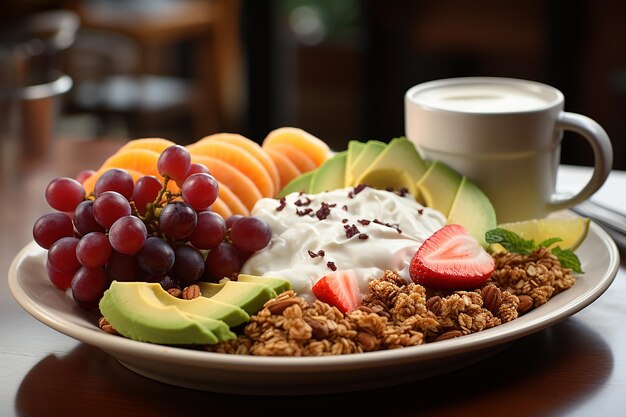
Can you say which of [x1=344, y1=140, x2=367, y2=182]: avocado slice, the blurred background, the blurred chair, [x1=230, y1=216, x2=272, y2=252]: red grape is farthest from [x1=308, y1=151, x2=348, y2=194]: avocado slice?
the blurred chair

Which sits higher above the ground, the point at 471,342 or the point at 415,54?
the point at 471,342

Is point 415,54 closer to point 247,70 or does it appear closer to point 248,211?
point 247,70

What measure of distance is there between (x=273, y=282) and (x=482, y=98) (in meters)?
0.59

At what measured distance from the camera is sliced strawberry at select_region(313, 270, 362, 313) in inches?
40.6

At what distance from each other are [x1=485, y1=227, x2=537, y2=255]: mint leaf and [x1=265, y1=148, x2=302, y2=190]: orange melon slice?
0.36 metres

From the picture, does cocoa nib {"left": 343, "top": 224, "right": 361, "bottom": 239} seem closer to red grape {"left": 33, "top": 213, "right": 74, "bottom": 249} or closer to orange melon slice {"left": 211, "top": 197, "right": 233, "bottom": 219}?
orange melon slice {"left": 211, "top": 197, "right": 233, "bottom": 219}

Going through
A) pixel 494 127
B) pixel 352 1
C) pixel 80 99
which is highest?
pixel 494 127

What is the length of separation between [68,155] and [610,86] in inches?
85.9

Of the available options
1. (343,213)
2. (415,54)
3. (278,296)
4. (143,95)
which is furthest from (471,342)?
(143,95)

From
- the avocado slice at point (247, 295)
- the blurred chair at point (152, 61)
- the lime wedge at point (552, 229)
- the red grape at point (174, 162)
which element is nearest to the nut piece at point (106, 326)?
the avocado slice at point (247, 295)

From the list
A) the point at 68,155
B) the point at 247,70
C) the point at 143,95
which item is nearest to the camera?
the point at 68,155

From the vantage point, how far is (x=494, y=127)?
132 centimetres

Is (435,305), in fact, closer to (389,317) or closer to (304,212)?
(389,317)

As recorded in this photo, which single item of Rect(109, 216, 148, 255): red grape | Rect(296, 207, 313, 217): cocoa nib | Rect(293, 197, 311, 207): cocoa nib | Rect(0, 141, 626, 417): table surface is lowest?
Rect(0, 141, 626, 417): table surface
